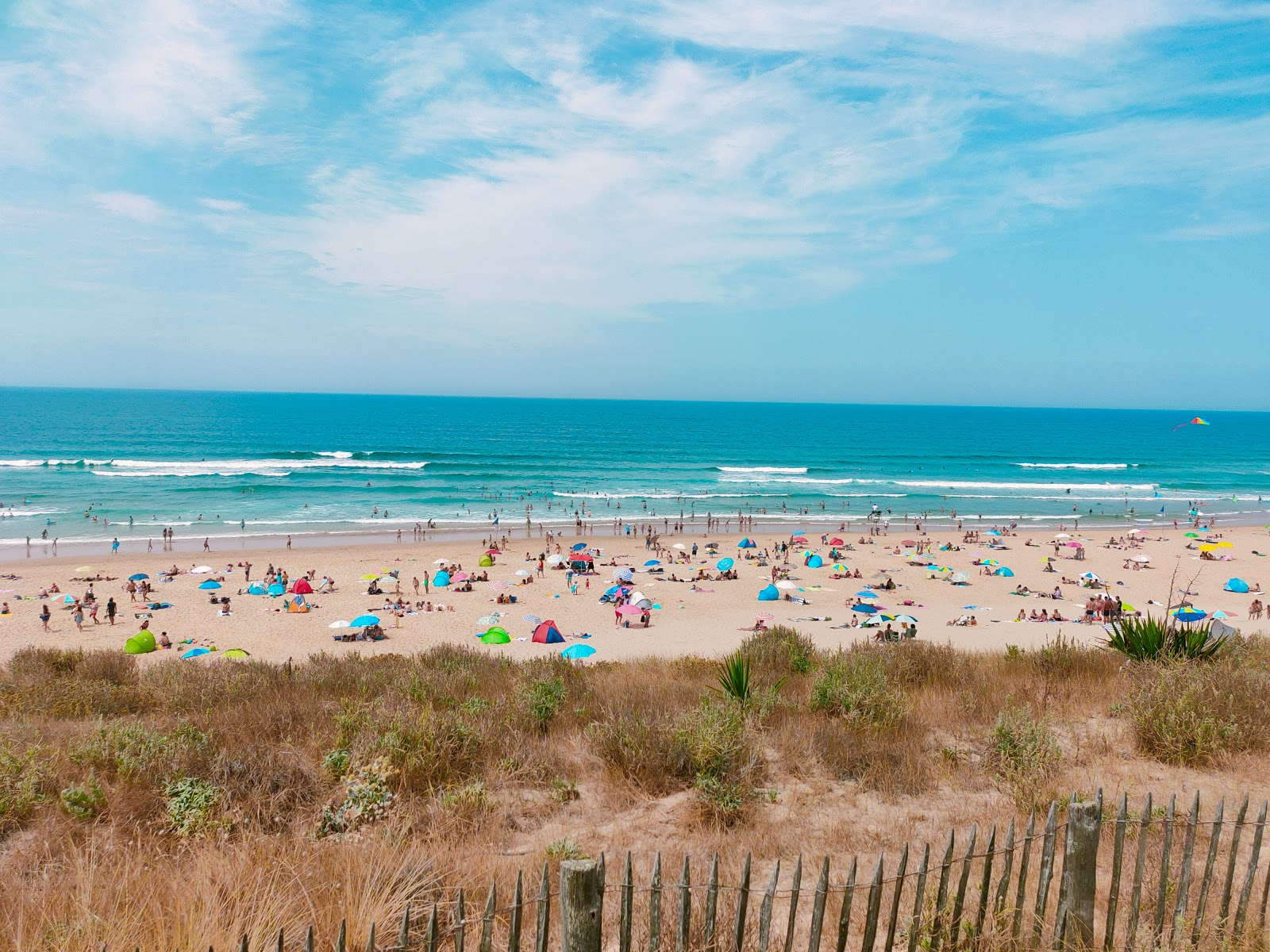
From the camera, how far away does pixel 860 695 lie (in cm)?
697

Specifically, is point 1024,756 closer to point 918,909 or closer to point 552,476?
point 918,909

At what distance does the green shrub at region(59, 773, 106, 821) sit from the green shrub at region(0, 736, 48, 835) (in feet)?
0.60

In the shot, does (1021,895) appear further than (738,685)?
No

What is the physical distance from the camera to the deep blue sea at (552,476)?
4588 centimetres

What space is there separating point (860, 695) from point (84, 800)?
6.15 meters

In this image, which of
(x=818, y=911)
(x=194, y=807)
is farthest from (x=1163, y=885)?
(x=194, y=807)

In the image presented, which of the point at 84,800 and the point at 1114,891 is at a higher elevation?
the point at 1114,891

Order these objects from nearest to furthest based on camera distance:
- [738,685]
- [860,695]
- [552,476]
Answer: [860,695], [738,685], [552,476]

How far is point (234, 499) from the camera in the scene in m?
48.2

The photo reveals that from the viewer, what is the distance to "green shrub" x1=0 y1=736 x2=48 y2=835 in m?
4.74

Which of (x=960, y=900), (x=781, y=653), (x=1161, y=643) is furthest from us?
(x=781, y=653)

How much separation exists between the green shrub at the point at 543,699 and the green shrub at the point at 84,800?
130 inches

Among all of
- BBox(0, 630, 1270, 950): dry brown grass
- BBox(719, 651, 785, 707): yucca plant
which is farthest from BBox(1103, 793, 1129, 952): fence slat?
BBox(719, 651, 785, 707): yucca plant

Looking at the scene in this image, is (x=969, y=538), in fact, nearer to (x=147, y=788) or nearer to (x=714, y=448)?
(x=147, y=788)
